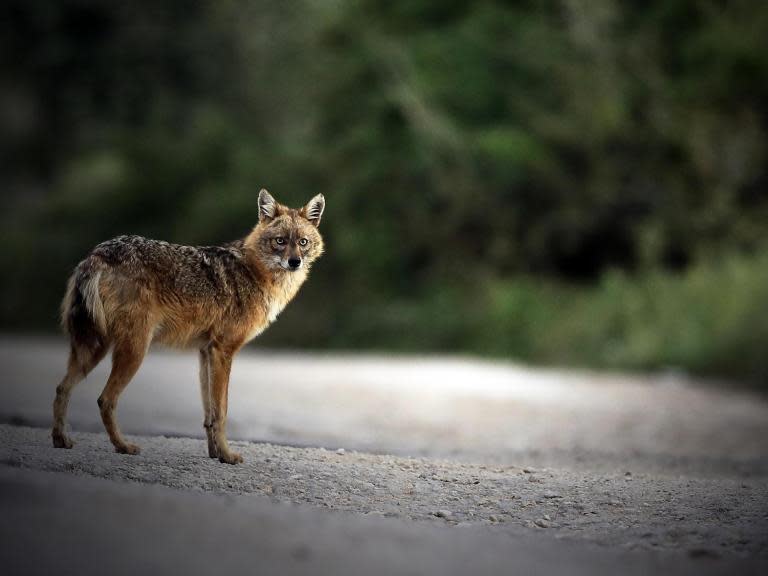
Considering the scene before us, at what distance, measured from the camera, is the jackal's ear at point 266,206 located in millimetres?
6418

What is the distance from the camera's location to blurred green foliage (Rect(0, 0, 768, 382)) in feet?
65.7

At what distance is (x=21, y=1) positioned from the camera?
3266cm

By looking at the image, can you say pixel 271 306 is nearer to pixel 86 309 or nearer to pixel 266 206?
pixel 266 206

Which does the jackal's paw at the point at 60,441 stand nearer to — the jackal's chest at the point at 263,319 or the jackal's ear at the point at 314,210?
the jackal's chest at the point at 263,319

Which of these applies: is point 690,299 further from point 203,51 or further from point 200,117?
point 203,51

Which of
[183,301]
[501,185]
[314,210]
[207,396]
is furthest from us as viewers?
[501,185]

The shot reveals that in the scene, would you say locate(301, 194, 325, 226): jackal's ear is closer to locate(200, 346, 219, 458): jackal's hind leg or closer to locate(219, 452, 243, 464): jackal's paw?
locate(200, 346, 219, 458): jackal's hind leg

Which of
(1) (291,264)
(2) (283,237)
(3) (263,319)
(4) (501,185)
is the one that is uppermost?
(4) (501,185)

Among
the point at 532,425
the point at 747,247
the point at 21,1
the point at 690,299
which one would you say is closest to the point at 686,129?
the point at 747,247

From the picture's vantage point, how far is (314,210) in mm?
6660

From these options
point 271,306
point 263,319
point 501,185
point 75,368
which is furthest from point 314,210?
point 501,185

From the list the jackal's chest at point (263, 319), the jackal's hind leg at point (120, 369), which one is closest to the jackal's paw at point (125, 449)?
the jackal's hind leg at point (120, 369)

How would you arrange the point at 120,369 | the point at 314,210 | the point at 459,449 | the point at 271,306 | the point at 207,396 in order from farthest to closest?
the point at 459,449 → the point at 314,210 → the point at 271,306 → the point at 207,396 → the point at 120,369

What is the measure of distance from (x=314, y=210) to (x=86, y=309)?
1671 millimetres
